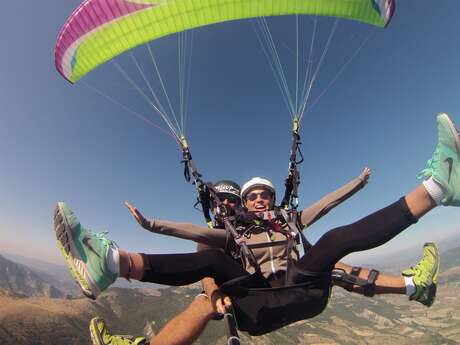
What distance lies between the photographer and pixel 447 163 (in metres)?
3.86

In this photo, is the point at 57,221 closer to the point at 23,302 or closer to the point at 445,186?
the point at 445,186

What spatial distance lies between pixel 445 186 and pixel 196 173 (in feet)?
13.1

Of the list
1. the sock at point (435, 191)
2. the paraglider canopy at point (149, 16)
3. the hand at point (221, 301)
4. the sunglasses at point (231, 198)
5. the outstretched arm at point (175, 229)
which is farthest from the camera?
the paraglider canopy at point (149, 16)

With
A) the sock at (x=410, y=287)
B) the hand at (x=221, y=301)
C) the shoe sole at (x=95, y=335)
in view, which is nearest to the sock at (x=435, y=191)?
the sock at (x=410, y=287)

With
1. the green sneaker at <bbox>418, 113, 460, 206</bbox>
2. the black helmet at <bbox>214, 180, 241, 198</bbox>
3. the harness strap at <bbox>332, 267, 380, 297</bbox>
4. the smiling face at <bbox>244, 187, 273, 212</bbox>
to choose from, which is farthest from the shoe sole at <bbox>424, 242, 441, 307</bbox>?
the black helmet at <bbox>214, 180, 241, 198</bbox>

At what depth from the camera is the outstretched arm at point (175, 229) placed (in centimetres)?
430

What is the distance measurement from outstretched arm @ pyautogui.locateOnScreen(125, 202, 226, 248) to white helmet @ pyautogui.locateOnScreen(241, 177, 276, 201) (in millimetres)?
1378

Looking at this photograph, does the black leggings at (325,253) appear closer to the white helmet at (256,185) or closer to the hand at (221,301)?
the hand at (221,301)

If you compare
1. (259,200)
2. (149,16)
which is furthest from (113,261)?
(149,16)

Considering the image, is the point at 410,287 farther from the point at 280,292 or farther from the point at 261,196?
the point at 261,196

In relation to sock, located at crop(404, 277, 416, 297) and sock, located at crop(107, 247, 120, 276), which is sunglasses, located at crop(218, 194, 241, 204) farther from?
sock, located at crop(404, 277, 416, 297)

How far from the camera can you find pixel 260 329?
399 cm

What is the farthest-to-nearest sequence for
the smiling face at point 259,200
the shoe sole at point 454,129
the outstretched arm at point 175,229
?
the smiling face at point 259,200, the outstretched arm at point 175,229, the shoe sole at point 454,129

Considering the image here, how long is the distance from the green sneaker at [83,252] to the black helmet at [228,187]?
8.52ft
